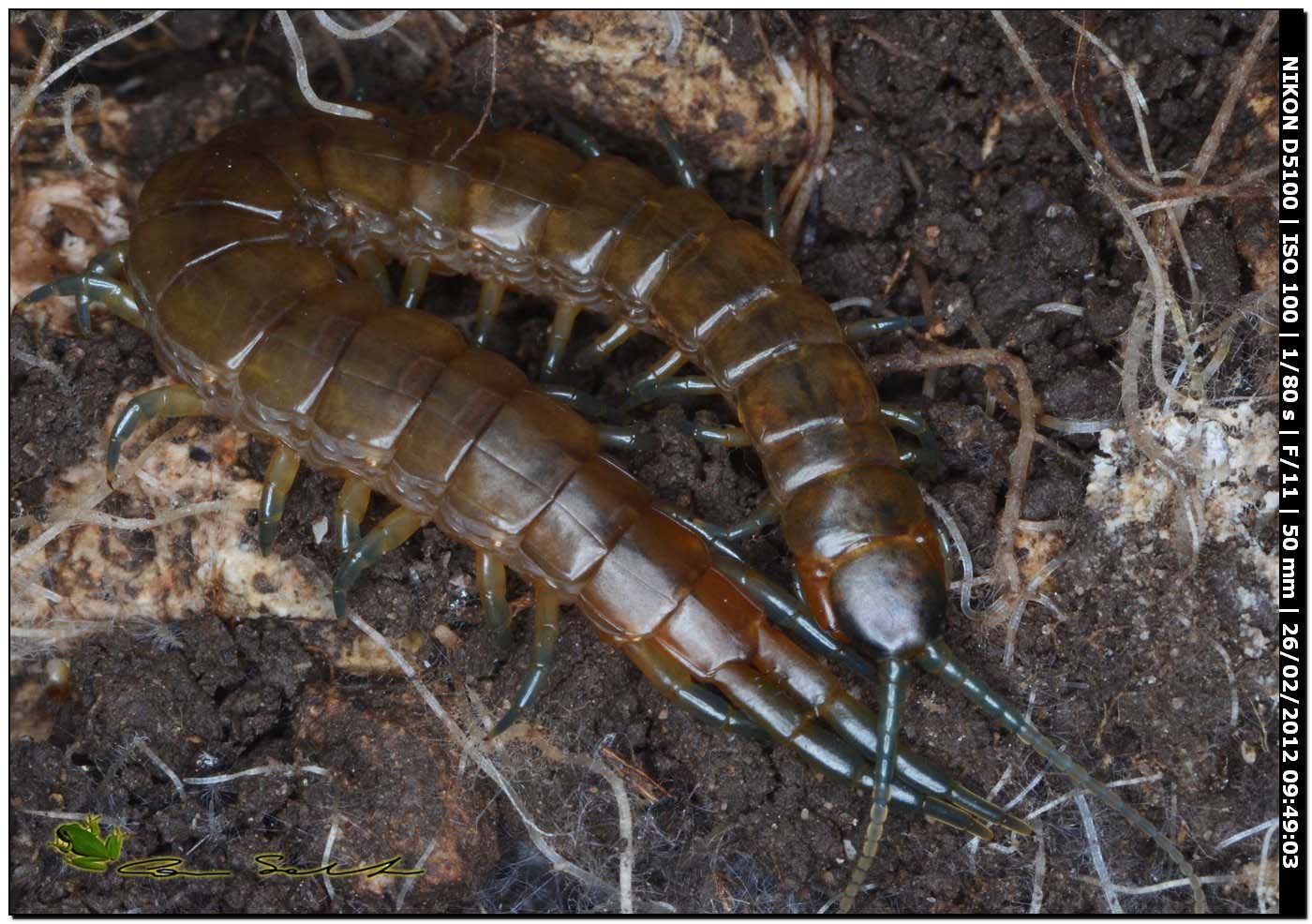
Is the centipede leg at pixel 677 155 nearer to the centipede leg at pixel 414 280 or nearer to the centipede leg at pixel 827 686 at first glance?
the centipede leg at pixel 414 280

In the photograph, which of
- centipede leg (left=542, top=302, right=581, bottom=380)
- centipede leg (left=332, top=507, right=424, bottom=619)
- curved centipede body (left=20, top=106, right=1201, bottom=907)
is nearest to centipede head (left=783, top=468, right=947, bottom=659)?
curved centipede body (left=20, top=106, right=1201, bottom=907)

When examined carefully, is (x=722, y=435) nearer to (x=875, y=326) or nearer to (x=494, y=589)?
(x=875, y=326)

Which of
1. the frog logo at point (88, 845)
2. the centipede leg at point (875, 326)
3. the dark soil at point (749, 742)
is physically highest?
the centipede leg at point (875, 326)

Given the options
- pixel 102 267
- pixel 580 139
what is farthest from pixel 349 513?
pixel 580 139

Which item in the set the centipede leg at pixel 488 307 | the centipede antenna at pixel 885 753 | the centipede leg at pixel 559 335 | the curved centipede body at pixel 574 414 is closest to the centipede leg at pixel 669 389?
the curved centipede body at pixel 574 414

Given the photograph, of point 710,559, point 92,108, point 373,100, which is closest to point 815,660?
point 710,559
